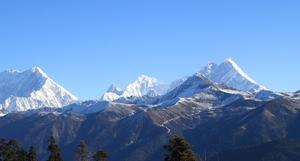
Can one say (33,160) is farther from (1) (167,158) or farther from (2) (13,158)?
(1) (167,158)

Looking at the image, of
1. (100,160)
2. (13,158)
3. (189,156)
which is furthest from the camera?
(13,158)

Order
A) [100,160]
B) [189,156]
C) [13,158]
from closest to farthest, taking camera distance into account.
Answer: [189,156] < [100,160] < [13,158]

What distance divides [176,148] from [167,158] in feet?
16.7

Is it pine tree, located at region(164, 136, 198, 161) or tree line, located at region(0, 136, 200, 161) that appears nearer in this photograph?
pine tree, located at region(164, 136, 198, 161)

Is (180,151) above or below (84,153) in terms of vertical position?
below

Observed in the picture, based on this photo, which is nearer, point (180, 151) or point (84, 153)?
point (180, 151)

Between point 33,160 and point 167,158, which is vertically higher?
point 33,160

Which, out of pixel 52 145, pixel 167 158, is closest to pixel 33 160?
pixel 52 145

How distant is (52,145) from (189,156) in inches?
3084

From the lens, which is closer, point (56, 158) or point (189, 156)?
point (189, 156)

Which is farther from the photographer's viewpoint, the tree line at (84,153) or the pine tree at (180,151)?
the tree line at (84,153)

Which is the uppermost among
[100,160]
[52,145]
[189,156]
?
[52,145]

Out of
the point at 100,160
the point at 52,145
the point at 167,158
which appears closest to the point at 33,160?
the point at 52,145

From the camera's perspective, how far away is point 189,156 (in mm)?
120000
